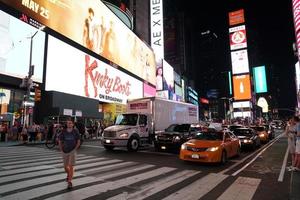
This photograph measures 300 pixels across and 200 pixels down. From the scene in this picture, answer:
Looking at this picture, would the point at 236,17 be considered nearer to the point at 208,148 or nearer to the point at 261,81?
the point at 261,81

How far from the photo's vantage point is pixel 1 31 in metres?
26.6

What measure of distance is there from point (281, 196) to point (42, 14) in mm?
30132

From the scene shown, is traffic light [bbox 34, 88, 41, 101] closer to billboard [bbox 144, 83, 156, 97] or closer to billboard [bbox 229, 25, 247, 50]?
billboard [bbox 144, 83, 156, 97]

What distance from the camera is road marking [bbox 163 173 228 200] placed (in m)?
7.15

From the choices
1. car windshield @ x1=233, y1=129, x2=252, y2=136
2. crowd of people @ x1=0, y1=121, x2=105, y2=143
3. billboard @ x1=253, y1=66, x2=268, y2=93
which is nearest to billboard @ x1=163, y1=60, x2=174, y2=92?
billboard @ x1=253, y1=66, x2=268, y2=93

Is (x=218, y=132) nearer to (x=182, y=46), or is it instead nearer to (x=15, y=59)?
(x=15, y=59)

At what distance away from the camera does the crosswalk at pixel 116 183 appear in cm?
714

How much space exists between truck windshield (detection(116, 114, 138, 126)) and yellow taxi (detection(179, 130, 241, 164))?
5.90 meters

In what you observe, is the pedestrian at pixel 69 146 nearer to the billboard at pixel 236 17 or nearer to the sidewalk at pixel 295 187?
the sidewalk at pixel 295 187

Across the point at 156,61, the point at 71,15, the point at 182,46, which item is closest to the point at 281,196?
the point at 71,15

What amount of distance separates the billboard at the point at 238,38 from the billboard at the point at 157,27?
→ 27.5 m

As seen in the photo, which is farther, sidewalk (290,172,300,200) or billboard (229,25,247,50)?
billboard (229,25,247,50)

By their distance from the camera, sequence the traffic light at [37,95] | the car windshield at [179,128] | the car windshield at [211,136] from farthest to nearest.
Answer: the traffic light at [37,95] → the car windshield at [179,128] → the car windshield at [211,136]

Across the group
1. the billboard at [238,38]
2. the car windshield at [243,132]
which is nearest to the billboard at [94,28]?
the car windshield at [243,132]
